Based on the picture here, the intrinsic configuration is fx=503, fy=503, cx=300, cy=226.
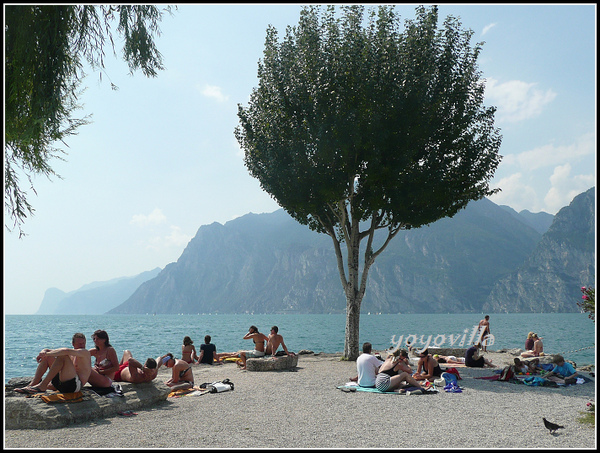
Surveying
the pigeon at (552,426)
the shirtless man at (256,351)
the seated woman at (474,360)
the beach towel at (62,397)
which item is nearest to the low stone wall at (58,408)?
the beach towel at (62,397)

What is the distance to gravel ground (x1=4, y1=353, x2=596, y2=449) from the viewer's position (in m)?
7.09

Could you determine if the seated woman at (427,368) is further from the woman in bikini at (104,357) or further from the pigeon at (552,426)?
the woman in bikini at (104,357)

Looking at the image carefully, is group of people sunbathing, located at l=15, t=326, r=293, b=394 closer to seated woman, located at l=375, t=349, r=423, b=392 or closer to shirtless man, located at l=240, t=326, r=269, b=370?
shirtless man, located at l=240, t=326, r=269, b=370

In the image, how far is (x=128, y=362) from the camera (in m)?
11.0

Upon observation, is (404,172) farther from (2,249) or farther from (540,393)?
(2,249)

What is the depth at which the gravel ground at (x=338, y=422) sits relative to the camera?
23.2ft

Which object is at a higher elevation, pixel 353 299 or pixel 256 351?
pixel 353 299

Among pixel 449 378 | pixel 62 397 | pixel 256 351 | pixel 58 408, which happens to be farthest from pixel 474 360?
pixel 58 408

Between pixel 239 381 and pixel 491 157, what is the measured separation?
12788mm

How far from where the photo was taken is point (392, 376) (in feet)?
39.9

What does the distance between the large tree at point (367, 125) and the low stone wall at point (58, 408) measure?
34.6 ft

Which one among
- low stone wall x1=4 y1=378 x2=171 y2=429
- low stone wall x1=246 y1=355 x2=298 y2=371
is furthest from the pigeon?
low stone wall x1=246 y1=355 x2=298 y2=371

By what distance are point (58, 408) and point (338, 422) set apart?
15.5 ft

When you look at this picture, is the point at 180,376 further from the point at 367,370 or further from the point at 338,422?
the point at 338,422
